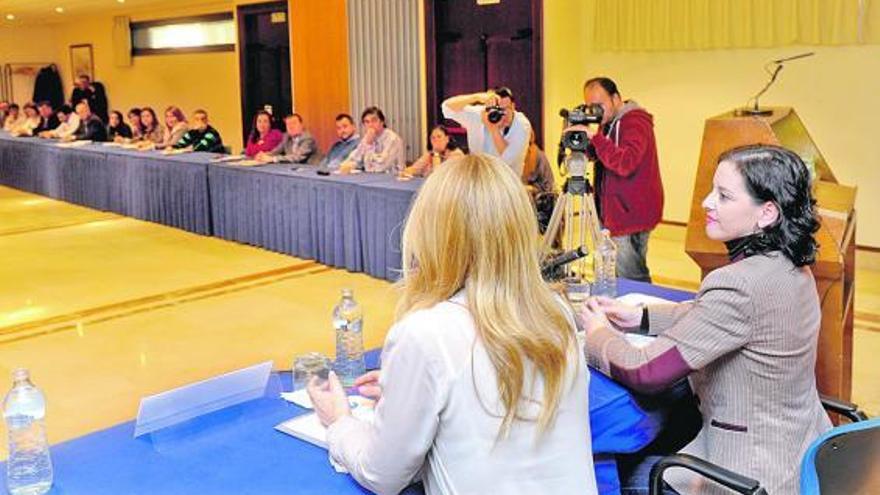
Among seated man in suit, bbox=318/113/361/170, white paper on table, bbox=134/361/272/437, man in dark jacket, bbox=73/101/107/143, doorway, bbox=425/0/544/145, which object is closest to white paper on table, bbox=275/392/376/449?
white paper on table, bbox=134/361/272/437

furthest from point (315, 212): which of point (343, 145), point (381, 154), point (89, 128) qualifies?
point (89, 128)

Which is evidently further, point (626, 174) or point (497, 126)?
point (497, 126)

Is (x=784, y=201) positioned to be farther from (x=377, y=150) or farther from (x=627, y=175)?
(x=377, y=150)

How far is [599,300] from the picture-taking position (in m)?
2.17

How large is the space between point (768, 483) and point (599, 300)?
24.3 inches

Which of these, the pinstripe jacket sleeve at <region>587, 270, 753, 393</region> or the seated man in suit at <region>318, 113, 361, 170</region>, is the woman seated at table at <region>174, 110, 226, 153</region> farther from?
the pinstripe jacket sleeve at <region>587, 270, 753, 393</region>

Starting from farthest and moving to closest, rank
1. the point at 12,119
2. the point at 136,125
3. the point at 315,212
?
the point at 12,119
the point at 136,125
the point at 315,212

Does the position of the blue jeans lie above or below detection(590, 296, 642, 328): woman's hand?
below

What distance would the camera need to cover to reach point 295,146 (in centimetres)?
783

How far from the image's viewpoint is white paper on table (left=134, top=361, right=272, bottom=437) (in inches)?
63.3

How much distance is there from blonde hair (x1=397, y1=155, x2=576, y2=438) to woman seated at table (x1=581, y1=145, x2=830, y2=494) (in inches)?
17.1

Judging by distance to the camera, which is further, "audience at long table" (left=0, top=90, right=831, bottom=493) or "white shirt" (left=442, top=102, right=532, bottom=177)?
"white shirt" (left=442, top=102, right=532, bottom=177)

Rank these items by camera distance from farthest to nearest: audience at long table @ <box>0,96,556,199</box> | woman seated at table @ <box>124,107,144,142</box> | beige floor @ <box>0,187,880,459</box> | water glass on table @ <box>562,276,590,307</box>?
1. woman seated at table @ <box>124,107,144,142</box>
2. audience at long table @ <box>0,96,556,199</box>
3. beige floor @ <box>0,187,880,459</box>
4. water glass on table @ <box>562,276,590,307</box>

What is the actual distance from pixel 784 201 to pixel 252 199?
225 inches
